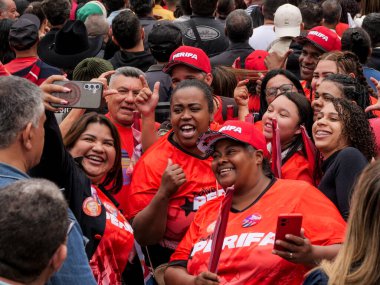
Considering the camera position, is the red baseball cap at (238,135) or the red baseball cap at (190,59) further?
the red baseball cap at (190,59)

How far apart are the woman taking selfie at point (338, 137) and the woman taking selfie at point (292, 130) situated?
201 millimetres

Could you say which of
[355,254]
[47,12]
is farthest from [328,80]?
[47,12]

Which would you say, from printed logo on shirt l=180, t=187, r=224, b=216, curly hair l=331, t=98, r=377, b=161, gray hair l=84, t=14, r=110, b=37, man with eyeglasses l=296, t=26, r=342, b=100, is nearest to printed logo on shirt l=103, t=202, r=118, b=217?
printed logo on shirt l=180, t=187, r=224, b=216

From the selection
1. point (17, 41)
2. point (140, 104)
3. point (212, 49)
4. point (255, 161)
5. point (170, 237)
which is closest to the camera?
point (255, 161)

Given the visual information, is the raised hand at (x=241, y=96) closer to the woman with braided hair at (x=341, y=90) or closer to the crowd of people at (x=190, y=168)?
the crowd of people at (x=190, y=168)

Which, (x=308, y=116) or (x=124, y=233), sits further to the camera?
(x=308, y=116)

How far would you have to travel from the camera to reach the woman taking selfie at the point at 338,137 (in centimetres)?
557

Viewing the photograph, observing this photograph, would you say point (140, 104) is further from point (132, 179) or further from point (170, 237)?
point (170, 237)

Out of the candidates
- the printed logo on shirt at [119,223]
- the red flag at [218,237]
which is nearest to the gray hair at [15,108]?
the red flag at [218,237]

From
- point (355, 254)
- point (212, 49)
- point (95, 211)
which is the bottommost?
point (212, 49)

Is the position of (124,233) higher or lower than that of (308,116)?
lower

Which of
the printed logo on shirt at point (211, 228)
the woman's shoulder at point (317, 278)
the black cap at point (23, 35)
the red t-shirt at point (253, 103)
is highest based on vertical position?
the woman's shoulder at point (317, 278)

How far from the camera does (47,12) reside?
10.2 meters

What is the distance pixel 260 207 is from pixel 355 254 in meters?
1.80
